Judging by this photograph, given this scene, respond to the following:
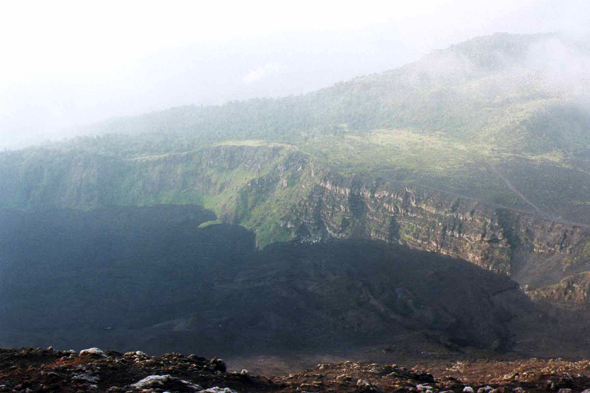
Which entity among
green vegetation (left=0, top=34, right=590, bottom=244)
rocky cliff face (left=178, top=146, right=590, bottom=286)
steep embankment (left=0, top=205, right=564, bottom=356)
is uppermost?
green vegetation (left=0, top=34, right=590, bottom=244)

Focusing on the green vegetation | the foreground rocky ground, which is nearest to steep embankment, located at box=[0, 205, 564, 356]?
the green vegetation

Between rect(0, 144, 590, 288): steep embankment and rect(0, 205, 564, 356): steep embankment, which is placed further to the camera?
rect(0, 144, 590, 288): steep embankment

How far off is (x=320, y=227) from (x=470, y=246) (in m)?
41.8

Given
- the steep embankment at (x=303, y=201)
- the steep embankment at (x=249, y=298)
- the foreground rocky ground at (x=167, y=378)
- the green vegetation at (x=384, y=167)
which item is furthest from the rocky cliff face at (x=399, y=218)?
the foreground rocky ground at (x=167, y=378)

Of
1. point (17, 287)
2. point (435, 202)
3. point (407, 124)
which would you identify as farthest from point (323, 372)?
point (407, 124)

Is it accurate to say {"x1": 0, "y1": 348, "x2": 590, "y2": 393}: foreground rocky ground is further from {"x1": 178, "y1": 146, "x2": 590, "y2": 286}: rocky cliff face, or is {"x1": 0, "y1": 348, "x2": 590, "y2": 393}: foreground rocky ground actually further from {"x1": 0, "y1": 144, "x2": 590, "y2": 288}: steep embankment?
{"x1": 178, "y1": 146, "x2": 590, "y2": 286}: rocky cliff face

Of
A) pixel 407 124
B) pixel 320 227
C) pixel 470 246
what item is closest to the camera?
pixel 470 246

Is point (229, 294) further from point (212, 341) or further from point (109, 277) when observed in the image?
point (109, 277)

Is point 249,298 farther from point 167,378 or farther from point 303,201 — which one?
point 167,378

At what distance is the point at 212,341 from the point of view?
71000 mm

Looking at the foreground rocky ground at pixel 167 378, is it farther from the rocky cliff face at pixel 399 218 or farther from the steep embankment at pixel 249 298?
the rocky cliff face at pixel 399 218

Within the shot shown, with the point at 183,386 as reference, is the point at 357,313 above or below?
below

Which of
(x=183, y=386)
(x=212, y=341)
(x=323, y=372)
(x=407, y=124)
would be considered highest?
(x=407, y=124)

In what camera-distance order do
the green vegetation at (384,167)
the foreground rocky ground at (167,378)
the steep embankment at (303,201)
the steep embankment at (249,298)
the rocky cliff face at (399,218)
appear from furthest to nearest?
1. the green vegetation at (384,167)
2. the steep embankment at (303,201)
3. the rocky cliff face at (399,218)
4. the steep embankment at (249,298)
5. the foreground rocky ground at (167,378)
